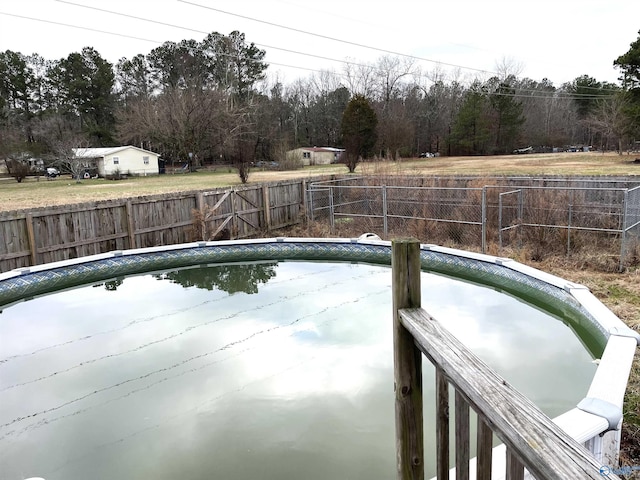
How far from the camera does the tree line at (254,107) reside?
1412 inches

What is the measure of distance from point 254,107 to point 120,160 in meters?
11.5

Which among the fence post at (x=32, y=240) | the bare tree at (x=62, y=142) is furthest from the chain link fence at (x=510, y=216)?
the bare tree at (x=62, y=142)

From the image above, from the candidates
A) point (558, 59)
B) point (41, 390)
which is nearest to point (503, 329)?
point (41, 390)

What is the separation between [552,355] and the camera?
18.7ft

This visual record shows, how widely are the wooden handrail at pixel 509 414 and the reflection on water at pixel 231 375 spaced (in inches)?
103

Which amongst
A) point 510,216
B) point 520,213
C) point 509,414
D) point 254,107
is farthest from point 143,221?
point 254,107

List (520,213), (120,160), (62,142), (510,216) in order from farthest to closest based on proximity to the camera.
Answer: (120,160), (62,142), (510,216), (520,213)

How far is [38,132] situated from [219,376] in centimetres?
3865

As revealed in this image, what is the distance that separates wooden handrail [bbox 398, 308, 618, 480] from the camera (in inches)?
38.9

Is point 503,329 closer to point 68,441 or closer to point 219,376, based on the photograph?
point 219,376

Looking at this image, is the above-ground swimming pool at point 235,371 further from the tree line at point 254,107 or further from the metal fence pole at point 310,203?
the tree line at point 254,107

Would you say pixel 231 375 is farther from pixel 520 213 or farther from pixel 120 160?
pixel 120 160

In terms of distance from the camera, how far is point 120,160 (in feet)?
118

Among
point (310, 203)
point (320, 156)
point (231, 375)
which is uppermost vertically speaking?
point (320, 156)
